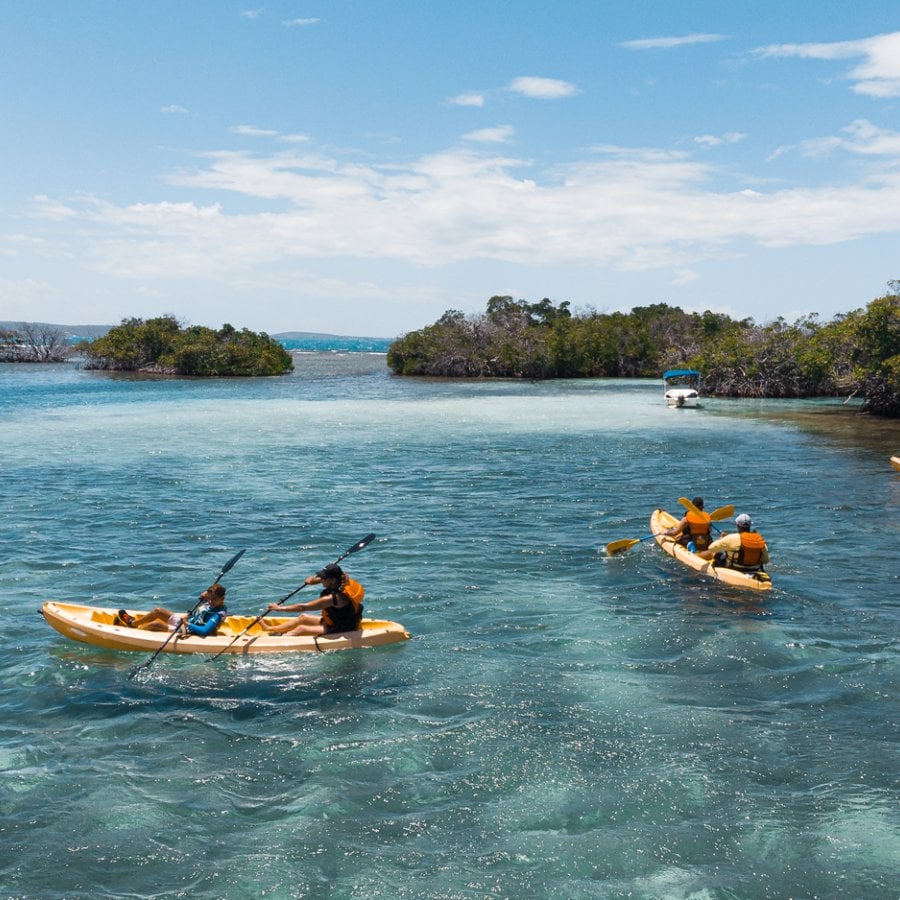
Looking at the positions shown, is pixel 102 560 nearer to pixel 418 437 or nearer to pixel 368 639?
pixel 368 639

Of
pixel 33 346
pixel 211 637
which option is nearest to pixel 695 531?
pixel 211 637

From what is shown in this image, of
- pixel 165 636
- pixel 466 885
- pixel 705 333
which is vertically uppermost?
pixel 705 333

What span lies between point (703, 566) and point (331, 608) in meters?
7.30

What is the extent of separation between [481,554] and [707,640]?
18.9ft

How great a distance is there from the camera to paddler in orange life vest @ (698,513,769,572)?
572 inches

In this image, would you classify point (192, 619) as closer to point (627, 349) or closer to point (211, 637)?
point (211, 637)

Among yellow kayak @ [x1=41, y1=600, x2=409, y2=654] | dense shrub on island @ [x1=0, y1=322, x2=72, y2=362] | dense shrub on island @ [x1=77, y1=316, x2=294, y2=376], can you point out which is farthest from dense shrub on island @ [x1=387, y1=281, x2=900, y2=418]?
dense shrub on island @ [x1=0, y1=322, x2=72, y2=362]

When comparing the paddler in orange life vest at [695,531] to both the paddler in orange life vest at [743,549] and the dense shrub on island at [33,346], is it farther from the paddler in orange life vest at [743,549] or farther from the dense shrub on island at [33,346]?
the dense shrub on island at [33,346]

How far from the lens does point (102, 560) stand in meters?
16.6

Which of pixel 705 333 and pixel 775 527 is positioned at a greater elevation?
pixel 705 333

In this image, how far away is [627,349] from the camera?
82.4 meters

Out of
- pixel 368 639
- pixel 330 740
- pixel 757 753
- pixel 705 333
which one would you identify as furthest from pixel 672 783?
pixel 705 333

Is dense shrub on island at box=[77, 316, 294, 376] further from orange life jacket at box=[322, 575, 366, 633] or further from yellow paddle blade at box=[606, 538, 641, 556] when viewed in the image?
orange life jacket at box=[322, 575, 366, 633]

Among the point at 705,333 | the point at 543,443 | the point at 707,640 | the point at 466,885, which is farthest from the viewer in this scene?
the point at 705,333
